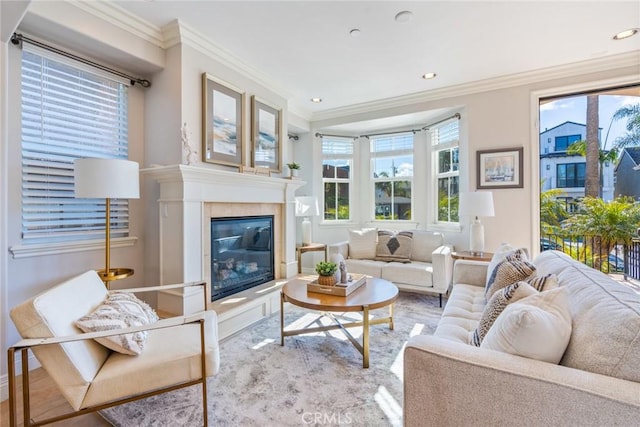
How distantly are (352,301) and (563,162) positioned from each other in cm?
328

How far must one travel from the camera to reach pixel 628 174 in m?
3.29

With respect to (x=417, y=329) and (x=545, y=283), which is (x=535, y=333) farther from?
(x=417, y=329)

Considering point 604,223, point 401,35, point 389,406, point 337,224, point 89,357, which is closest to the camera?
point 89,357

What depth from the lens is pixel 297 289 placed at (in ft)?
8.62

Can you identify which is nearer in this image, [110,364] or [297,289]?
[110,364]

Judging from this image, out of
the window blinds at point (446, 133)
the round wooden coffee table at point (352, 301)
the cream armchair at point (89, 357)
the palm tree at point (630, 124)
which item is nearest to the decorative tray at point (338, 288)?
the round wooden coffee table at point (352, 301)

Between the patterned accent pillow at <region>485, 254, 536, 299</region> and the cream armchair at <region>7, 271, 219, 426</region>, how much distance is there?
1814 millimetres

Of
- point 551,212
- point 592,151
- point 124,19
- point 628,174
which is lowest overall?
point 551,212

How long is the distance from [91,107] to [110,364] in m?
2.11

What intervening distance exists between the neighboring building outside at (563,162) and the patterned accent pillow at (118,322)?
434cm

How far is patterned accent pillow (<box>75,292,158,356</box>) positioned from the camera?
1.49 meters

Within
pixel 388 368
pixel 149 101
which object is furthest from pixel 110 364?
pixel 149 101

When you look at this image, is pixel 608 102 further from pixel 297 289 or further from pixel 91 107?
pixel 91 107

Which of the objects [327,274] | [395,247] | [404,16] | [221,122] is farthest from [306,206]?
[404,16]
